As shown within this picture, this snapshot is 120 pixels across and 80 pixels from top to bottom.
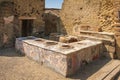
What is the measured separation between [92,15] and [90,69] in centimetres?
401

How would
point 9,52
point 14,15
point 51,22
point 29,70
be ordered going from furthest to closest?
1. point 51,22
2. point 14,15
3. point 9,52
4. point 29,70

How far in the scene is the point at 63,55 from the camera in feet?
17.0

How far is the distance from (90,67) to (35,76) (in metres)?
2.08

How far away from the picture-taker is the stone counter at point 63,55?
524 cm

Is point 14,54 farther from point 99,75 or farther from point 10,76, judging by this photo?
point 99,75

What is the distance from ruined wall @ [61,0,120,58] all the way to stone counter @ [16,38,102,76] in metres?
1.39

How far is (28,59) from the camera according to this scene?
6.95 meters

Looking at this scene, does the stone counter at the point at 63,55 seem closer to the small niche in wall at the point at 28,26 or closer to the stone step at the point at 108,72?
the stone step at the point at 108,72

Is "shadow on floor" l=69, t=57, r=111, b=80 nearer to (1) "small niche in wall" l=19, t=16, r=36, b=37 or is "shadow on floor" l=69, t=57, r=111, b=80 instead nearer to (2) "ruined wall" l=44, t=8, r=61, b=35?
(1) "small niche in wall" l=19, t=16, r=36, b=37

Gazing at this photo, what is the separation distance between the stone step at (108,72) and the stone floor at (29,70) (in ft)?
0.57

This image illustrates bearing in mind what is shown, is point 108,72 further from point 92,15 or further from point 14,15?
point 14,15

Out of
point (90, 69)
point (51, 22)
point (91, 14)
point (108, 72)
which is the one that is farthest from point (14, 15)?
point (108, 72)

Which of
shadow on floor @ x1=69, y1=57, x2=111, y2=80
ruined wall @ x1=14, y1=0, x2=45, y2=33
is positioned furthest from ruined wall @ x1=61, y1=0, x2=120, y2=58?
→ ruined wall @ x1=14, y1=0, x2=45, y2=33

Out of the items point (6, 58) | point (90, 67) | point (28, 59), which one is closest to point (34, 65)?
point (28, 59)
